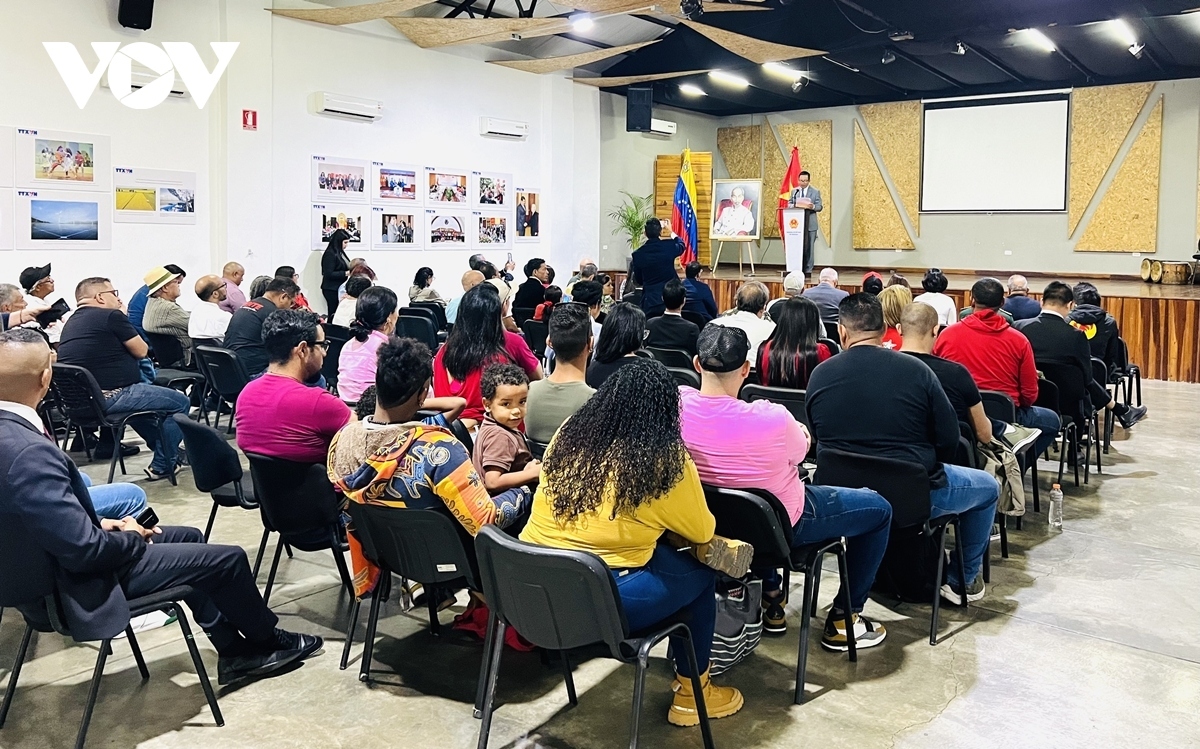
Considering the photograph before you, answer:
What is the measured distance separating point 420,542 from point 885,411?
160 centimetres

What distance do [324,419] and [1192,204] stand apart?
515 inches

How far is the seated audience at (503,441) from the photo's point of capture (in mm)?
2941

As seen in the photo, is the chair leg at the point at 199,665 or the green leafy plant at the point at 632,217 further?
the green leafy plant at the point at 632,217

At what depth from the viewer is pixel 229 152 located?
9.38 meters

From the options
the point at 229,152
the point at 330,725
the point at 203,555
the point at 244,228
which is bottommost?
the point at 330,725

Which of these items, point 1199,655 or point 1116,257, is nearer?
point 1199,655

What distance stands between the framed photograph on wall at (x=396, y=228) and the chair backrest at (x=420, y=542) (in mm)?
8643

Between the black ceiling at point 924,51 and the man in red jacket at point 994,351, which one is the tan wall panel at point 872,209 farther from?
the man in red jacket at point 994,351

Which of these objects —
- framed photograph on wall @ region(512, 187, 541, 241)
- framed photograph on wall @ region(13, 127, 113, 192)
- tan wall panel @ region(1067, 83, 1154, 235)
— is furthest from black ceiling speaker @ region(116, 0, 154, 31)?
tan wall panel @ region(1067, 83, 1154, 235)

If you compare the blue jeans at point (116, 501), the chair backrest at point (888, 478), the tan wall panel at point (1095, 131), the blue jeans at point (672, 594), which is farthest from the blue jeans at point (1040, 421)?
the tan wall panel at point (1095, 131)

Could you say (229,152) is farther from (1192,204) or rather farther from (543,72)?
(1192,204)

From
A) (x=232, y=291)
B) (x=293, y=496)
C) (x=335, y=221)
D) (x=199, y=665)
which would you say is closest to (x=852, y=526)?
(x=293, y=496)

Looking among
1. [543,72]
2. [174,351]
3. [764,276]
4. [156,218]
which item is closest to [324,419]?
[174,351]

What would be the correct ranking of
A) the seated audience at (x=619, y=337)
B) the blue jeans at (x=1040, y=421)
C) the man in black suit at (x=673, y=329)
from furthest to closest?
1. the man in black suit at (x=673, y=329)
2. the blue jeans at (x=1040, y=421)
3. the seated audience at (x=619, y=337)
